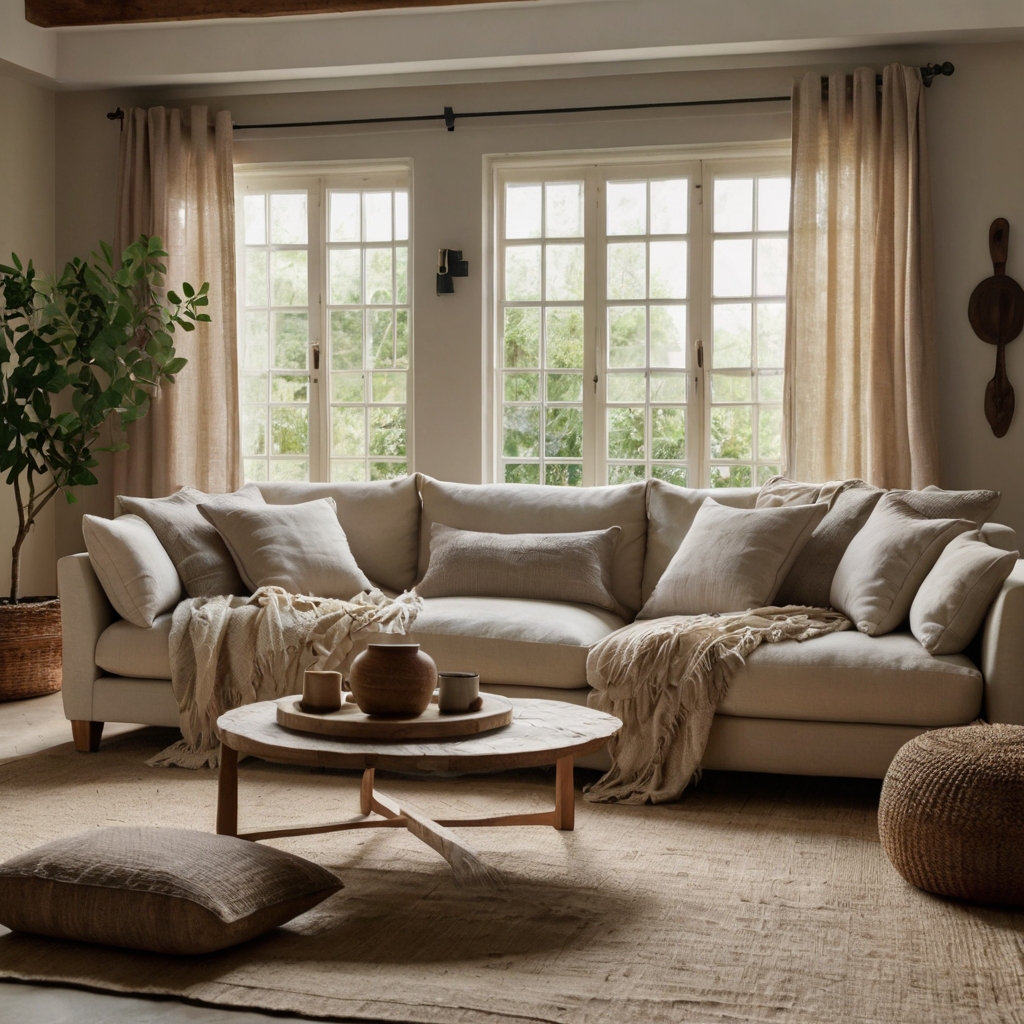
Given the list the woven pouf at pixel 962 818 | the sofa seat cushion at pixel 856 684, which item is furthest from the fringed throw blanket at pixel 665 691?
the woven pouf at pixel 962 818

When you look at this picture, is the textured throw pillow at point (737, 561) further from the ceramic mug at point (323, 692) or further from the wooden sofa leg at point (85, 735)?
the wooden sofa leg at point (85, 735)

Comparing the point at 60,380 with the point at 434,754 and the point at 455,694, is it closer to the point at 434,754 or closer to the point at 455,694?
the point at 455,694

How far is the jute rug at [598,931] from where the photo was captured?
1.96 metres

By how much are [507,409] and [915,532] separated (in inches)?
91.0

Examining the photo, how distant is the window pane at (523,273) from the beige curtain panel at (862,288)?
1.13 meters

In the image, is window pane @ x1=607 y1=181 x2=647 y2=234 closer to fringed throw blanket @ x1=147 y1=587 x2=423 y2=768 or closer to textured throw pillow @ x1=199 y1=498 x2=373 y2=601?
textured throw pillow @ x1=199 y1=498 x2=373 y2=601

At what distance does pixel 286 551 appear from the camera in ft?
13.3

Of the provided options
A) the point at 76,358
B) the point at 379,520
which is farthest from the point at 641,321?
the point at 76,358

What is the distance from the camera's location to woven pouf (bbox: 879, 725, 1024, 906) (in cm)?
238

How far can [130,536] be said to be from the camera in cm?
381

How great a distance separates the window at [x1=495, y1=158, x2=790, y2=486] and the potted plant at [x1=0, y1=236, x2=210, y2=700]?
1428 millimetres

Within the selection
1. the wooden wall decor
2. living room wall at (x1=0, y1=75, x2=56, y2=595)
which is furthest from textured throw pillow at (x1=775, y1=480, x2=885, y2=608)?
living room wall at (x1=0, y1=75, x2=56, y2=595)

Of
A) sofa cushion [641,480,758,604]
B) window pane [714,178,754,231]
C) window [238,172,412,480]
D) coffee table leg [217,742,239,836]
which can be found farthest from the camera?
window [238,172,412,480]

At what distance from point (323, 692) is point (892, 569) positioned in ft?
5.68
